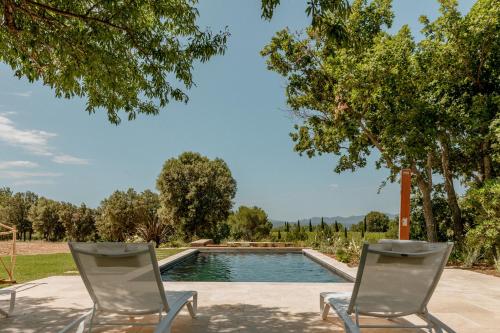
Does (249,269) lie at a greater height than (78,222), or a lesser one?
lesser

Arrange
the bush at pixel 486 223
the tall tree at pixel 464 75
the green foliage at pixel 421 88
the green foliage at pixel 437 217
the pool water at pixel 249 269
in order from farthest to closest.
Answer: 1. the green foliage at pixel 437 217
2. the green foliage at pixel 421 88
3. the tall tree at pixel 464 75
4. the pool water at pixel 249 269
5. the bush at pixel 486 223

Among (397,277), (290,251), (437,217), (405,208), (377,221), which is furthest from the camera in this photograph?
(377,221)

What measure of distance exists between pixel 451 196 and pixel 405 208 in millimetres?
4521

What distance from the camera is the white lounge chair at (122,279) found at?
3.56 meters

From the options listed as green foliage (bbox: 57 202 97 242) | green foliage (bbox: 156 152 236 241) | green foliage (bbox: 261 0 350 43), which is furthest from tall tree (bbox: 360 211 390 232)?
green foliage (bbox: 261 0 350 43)

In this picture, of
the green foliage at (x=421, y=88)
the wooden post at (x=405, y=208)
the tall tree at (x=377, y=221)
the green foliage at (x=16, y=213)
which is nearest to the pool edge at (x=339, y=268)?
the wooden post at (x=405, y=208)

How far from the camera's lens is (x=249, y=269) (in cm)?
1209

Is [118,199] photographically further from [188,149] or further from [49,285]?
[49,285]

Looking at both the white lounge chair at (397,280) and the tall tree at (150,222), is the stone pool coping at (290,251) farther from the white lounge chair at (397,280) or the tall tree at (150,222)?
the white lounge chair at (397,280)

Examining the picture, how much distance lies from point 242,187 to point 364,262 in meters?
24.0

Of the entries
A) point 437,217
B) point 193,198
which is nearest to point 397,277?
point 437,217

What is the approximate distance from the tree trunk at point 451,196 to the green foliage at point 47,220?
3979 centimetres

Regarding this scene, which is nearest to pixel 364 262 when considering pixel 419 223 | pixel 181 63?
pixel 181 63

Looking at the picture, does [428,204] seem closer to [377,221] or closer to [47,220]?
[377,221]
